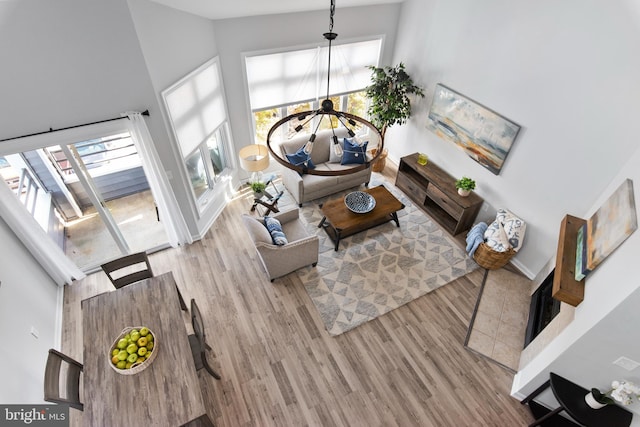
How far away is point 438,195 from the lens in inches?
230

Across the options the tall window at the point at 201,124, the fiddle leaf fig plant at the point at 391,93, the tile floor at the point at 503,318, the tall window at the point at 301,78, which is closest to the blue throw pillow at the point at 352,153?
the fiddle leaf fig plant at the point at 391,93

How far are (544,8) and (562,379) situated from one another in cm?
416

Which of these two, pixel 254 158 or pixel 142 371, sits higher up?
pixel 254 158

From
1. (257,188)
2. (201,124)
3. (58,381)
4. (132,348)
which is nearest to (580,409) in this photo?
(132,348)

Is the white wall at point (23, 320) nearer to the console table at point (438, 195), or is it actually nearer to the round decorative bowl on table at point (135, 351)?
the round decorative bowl on table at point (135, 351)

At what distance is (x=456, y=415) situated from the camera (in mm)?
3705

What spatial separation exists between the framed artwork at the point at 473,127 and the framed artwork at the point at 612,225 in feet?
5.41

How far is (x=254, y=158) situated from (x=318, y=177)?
1193 millimetres

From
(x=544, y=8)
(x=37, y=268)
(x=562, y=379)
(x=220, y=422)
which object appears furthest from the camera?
(x=37, y=268)

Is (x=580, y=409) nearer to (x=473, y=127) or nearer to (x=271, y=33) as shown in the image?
(x=473, y=127)

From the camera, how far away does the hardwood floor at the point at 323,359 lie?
12.2 ft

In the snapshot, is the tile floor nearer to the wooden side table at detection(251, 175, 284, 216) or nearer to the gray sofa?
the gray sofa

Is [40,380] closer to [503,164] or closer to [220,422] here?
[220,422]

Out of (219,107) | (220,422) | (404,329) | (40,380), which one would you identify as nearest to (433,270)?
(404,329)
